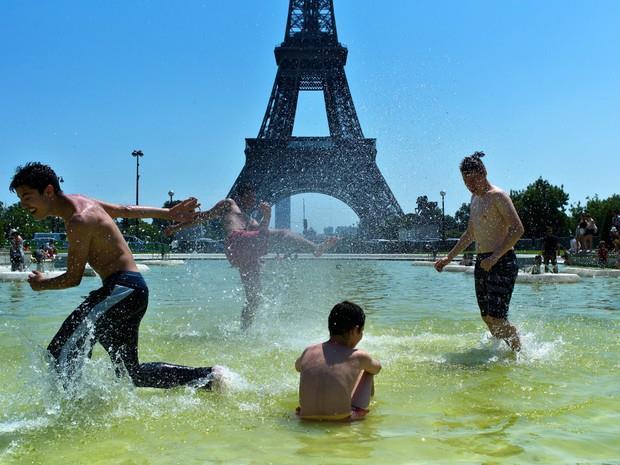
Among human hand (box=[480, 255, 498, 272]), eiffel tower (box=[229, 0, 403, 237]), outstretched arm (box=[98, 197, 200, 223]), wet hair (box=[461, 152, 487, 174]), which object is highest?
eiffel tower (box=[229, 0, 403, 237])

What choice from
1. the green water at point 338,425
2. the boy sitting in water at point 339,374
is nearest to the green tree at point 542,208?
the green water at point 338,425

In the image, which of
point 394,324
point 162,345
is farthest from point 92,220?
point 394,324

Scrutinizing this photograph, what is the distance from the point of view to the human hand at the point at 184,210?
5.13 m

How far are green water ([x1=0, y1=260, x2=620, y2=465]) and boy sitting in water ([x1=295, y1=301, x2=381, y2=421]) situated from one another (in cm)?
10

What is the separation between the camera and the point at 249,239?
7.29m

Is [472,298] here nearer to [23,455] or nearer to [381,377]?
[381,377]

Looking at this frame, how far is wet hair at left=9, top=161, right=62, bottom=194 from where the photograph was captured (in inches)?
160

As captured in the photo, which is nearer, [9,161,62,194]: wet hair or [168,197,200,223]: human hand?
[9,161,62,194]: wet hair

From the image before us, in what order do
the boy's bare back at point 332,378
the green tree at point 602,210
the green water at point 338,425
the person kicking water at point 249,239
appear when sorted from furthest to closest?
the green tree at point 602,210 < the person kicking water at point 249,239 < the boy's bare back at point 332,378 < the green water at point 338,425

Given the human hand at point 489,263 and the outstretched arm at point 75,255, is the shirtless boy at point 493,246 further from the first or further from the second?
the outstretched arm at point 75,255

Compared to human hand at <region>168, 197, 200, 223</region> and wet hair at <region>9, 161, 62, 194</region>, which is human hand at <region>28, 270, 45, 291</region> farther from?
human hand at <region>168, 197, 200, 223</region>

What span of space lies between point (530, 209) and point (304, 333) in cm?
5872

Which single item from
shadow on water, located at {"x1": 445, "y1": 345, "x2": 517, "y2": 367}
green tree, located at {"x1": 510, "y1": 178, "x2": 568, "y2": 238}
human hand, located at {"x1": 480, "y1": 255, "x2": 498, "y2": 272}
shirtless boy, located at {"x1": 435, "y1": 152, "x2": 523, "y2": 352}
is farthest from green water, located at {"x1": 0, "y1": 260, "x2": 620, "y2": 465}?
green tree, located at {"x1": 510, "y1": 178, "x2": 568, "y2": 238}

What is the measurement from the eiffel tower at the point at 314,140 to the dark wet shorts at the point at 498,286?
50258mm
